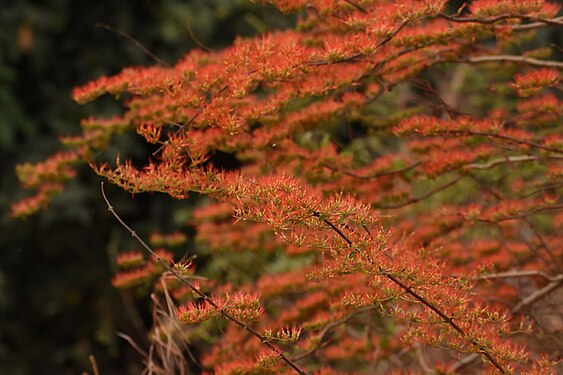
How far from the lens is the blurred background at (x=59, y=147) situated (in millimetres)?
6160

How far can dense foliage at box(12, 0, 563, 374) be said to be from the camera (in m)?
2.02

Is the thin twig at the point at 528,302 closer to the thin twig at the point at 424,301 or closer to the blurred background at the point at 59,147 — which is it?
the thin twig at the point at 424,301

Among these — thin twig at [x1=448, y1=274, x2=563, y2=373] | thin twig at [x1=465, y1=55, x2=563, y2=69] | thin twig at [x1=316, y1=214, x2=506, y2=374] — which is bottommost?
thin twig at [x1=448, y1=274, x2=563, y2=373]

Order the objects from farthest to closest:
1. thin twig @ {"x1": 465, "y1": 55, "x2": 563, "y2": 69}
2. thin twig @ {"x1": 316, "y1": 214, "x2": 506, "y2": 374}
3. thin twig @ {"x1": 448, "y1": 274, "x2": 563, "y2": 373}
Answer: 1. thin twig @ {"x1": 465, "y1": 55, "x2": 563, "y2": 69}
2. thin twig @ {"x1": 448, "y1": 274, "x2": 563, "y2": 373}
3. thin twig @ {"x1": 316, "y1": 214, "x2": 506, "y2": 374}

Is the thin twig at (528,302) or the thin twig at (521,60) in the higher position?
the thin twig at (521,60)

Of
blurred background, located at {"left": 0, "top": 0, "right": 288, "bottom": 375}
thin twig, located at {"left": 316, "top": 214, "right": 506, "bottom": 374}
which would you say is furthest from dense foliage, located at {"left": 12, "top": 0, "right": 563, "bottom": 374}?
blurred background, located at {"left": 0, "top": 0, "right": 288, "bottom": 375}

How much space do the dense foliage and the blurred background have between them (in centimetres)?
258

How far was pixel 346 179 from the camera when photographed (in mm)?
3307

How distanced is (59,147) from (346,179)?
11.5 feet

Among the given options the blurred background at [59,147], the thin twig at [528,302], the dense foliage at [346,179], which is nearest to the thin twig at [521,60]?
the dense foliage at [346,179]

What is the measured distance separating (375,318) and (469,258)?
84 centimetres

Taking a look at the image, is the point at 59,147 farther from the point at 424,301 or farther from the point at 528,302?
the point at 424,301

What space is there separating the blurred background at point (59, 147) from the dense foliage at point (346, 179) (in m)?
2.58

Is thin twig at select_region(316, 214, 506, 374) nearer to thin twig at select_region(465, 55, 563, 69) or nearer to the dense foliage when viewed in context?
the dense foliage
